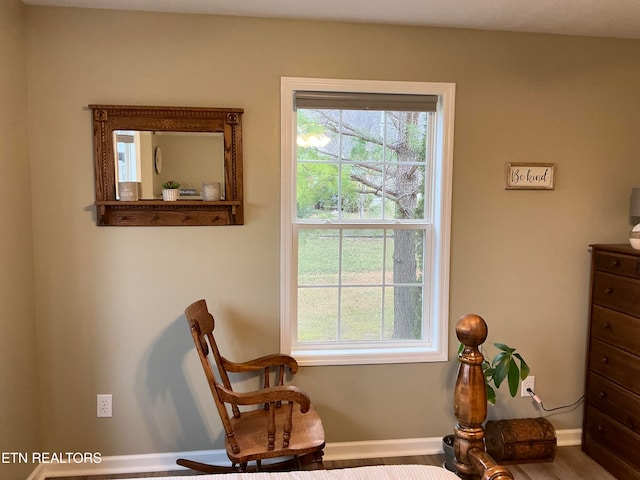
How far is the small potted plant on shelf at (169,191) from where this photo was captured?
2.46m

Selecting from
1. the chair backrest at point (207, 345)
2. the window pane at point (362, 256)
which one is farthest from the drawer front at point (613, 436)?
the chair backrest at point (207, 345)

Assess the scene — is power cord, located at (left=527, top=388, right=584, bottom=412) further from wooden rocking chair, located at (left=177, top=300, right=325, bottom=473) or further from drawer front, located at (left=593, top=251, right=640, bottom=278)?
wooden rocking chair, located at (left=177, top=300, right=325, bottom=473)

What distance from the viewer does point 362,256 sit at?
2.77 metres

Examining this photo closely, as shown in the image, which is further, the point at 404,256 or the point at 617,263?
the point at 404,256

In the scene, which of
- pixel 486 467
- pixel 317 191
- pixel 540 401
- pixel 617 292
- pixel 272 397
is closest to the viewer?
pixel 486 467

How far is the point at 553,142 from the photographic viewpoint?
8.97ft

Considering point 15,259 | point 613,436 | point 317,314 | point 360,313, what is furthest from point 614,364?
point 15,259

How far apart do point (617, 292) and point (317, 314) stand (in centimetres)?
163

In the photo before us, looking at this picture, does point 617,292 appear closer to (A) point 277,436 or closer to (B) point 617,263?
(B) point 617,263

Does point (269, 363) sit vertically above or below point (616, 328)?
below

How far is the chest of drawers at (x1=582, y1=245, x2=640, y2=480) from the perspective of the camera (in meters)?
2.46

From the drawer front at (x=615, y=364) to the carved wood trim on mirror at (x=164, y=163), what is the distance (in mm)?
2132

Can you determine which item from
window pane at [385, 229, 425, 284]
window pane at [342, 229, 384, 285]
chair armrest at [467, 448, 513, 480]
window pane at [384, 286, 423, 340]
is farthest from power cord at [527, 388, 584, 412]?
chair armrest at [467, 448, 513, 480]

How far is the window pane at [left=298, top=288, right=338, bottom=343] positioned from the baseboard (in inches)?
24.4
